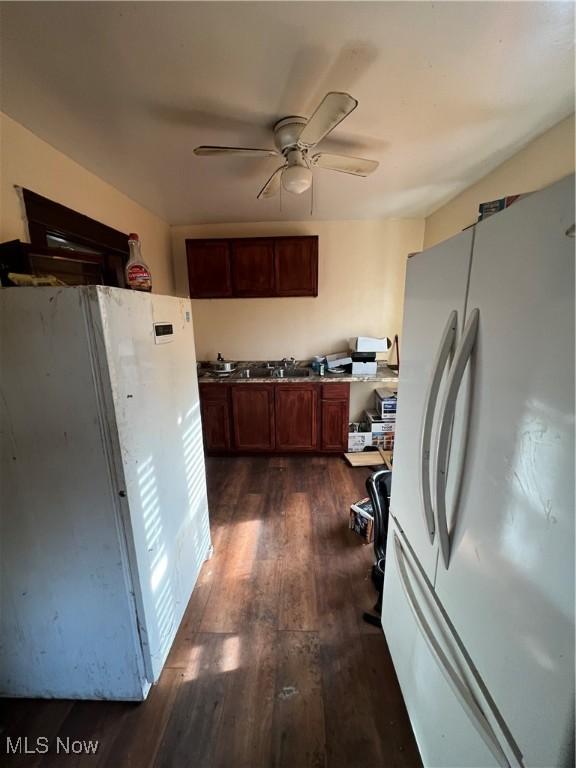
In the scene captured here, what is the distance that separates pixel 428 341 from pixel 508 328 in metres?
0.33

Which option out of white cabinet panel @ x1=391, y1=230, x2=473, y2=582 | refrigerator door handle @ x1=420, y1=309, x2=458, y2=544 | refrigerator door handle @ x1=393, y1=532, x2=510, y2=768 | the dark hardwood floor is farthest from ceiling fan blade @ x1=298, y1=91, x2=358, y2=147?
the dark hardwood floor

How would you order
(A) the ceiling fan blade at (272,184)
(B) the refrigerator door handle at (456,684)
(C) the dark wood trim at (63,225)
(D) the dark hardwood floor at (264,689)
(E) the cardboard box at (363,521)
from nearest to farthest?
(B) the refrigerator door handle at (456,684) < (D) the dark hardwood floor at (264,689) < (C) the dark wood trim at (63,225) < (A) the ceiling fan blade at (272,184) < (E) the cardboard box at (363,521)

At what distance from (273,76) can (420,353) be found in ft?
4.14

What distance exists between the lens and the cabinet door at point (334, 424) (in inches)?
121

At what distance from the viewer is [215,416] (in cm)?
314

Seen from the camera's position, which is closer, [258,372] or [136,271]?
[136,271]

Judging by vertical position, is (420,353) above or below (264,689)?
above

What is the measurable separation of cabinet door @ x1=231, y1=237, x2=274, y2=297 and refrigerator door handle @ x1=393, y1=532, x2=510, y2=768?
9.14ft

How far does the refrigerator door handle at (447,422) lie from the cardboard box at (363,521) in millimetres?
1275

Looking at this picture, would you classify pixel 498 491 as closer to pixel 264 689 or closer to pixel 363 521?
pixel 264 689

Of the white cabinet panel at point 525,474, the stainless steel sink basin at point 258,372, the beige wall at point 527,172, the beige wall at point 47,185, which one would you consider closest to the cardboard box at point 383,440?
the stainless steel sink basin at point 258,372

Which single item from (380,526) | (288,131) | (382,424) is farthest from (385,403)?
(288,131)

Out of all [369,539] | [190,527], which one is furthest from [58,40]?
[369,539]

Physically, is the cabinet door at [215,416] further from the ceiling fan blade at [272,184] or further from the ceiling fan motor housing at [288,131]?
the ceiling fan motor housing at [288,131]
